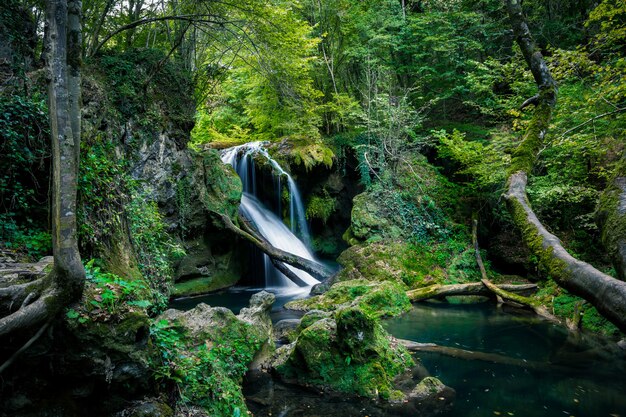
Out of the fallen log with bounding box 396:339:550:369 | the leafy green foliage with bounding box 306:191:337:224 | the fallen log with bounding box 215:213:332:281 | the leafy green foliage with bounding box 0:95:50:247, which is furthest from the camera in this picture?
the leafy green foliage with bounding box 306:191:337:224

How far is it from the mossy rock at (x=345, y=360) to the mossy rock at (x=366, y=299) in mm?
3419

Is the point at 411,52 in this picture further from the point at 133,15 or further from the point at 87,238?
the point at 87,238

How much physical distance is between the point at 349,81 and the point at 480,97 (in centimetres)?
652

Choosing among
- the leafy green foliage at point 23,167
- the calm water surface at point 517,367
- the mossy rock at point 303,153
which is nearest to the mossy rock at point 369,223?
the mossy rock at point 303,153

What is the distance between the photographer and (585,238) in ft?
39.0

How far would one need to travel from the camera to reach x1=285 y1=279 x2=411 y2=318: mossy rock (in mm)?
9867

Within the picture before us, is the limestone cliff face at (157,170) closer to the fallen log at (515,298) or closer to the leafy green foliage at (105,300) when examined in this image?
the leafy green foliage at (105,300)

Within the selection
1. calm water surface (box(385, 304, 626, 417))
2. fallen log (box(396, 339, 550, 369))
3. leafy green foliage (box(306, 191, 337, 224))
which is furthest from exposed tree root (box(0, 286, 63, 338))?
leafy green foliage (box(306, 191, 337, 224))

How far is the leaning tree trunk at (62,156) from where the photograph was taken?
2.84m

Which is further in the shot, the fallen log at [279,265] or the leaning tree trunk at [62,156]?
the fallen log at [279,265]

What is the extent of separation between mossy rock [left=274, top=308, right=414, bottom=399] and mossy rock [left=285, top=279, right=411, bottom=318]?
3.42 metres

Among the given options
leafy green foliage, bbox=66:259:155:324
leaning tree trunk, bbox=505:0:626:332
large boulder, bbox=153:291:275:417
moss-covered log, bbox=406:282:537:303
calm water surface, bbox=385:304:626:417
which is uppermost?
leaning tree trunk, bbox=505:0:626:332

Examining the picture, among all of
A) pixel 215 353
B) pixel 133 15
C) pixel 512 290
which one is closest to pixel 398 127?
pixel 512 290

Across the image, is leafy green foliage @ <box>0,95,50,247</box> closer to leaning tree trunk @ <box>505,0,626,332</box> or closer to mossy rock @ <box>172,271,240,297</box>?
leaning tree trunk @ <box>505,0,626,332</box>
